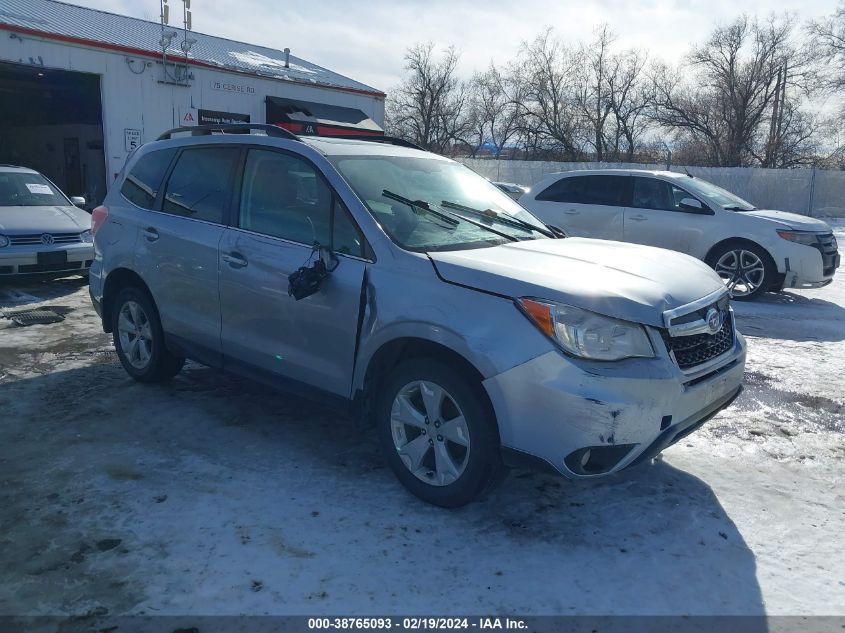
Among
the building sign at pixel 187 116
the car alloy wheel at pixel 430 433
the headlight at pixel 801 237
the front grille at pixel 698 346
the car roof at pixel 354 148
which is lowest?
the car alloy wheel at pixel 430 433

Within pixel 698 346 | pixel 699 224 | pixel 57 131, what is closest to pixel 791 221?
pixel 699 224

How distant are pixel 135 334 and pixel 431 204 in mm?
2681

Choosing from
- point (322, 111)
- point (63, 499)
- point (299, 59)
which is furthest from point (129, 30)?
point (63, 499)

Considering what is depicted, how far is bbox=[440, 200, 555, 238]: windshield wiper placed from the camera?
425 centimetres

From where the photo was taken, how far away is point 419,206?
159 inches

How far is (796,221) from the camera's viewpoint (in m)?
9.20

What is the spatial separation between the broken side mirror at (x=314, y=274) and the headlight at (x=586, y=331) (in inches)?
46.3

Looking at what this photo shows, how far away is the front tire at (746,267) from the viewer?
9.06 metres

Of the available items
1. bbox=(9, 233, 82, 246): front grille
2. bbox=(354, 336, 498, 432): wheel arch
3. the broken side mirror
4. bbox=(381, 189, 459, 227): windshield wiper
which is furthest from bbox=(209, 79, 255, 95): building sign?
bbox=(354, 336, 498, 432): wheel arch

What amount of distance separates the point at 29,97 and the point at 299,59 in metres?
9.12

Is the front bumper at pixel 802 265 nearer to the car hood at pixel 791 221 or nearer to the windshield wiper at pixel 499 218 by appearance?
the car hood at pixel 791 221

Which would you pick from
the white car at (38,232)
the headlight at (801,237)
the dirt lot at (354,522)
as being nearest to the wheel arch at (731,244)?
the headlight at (801,237)

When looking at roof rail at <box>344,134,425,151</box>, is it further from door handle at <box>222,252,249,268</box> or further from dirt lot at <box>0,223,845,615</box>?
Answer: dirt lot at <box>0,223,845,615</box>

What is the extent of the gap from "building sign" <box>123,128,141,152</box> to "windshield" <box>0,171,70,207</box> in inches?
258
